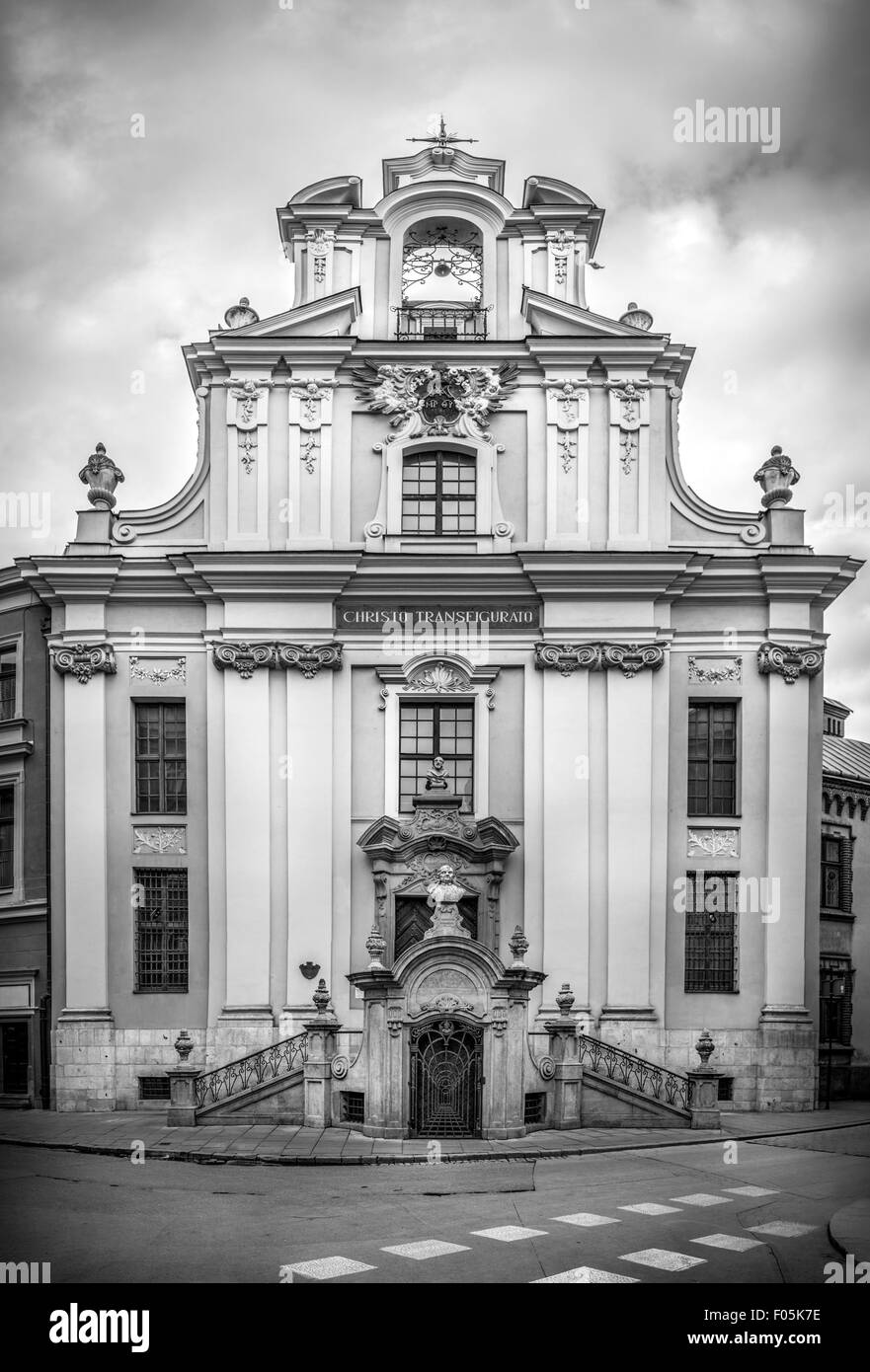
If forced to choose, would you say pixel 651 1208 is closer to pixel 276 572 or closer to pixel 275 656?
pixel 275 656

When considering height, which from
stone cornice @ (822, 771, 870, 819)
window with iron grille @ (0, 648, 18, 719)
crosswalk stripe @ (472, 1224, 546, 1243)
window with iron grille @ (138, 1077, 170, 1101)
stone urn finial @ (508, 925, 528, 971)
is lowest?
window with iron grille @ (138, 1077, 170, 1101)

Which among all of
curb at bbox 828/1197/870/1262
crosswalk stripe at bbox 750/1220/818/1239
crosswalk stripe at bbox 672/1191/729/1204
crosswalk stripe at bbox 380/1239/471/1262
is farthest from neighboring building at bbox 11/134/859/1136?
crosswalk stripe at bbox 380/1239/471/1262

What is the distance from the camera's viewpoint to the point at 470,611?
29750mm

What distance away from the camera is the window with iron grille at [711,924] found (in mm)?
29156

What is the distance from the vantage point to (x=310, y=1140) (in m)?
22.5

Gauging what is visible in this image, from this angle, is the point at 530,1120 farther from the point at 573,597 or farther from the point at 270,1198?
the point at 573,597

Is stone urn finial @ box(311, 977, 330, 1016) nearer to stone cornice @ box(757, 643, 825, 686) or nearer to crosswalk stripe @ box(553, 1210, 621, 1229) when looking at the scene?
crosswalk stripe @ box(553, 1210, 621, 1229)

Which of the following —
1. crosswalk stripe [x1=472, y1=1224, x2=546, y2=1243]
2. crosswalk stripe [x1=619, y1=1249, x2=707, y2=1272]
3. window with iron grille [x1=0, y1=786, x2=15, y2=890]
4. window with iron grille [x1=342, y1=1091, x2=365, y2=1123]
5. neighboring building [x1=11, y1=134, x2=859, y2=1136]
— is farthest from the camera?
window with iron grille [x1=0, y1=786, x2=15, y2=890]

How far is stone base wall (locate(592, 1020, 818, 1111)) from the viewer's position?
27953 mm

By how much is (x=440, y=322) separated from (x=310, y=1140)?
19296 millimetres

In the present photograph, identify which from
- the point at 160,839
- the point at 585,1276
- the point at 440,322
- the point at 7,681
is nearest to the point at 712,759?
the point at 440,322

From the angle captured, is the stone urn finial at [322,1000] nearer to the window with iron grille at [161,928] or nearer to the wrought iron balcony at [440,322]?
the window with iron grille at [161,928]

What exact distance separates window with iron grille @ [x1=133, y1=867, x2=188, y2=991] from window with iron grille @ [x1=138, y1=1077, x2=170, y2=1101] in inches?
75.0
